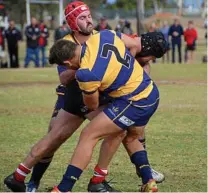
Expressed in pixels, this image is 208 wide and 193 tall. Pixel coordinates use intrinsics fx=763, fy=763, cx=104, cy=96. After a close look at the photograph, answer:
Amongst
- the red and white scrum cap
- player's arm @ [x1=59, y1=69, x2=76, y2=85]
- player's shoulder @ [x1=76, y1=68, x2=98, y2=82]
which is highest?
the red and white scrum cap

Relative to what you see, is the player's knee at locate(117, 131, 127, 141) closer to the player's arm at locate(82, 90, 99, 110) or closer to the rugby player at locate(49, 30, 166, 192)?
the rugby player at locate(49, 30, 166, 192)

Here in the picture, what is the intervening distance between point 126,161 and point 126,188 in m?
1.84

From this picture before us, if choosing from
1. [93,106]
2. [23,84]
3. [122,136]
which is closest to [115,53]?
[93,106]

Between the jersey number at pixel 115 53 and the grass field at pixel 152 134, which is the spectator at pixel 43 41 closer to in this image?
the grass field at pixel 152 134

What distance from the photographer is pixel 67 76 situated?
26.5ft

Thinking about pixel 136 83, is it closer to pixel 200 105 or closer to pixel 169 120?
pixel 169 120

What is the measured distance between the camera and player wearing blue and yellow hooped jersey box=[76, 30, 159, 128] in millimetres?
7313

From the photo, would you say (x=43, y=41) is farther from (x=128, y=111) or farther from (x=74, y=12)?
(x=128, y=111)

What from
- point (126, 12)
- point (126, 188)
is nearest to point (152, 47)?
point (126, 188)

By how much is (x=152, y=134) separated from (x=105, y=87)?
565 centimetres

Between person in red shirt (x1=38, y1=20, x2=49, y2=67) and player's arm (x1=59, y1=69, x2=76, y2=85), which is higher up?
player's arm (x1=59, y1=69, x2=76, y2=85)

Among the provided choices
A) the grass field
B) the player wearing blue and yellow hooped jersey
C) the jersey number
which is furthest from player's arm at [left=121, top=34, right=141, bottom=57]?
the grass field

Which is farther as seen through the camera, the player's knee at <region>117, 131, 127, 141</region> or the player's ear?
the player's knee at <region>117, 131, 127, 141</region>

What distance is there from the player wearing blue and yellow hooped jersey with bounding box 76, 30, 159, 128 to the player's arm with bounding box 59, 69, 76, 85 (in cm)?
50
